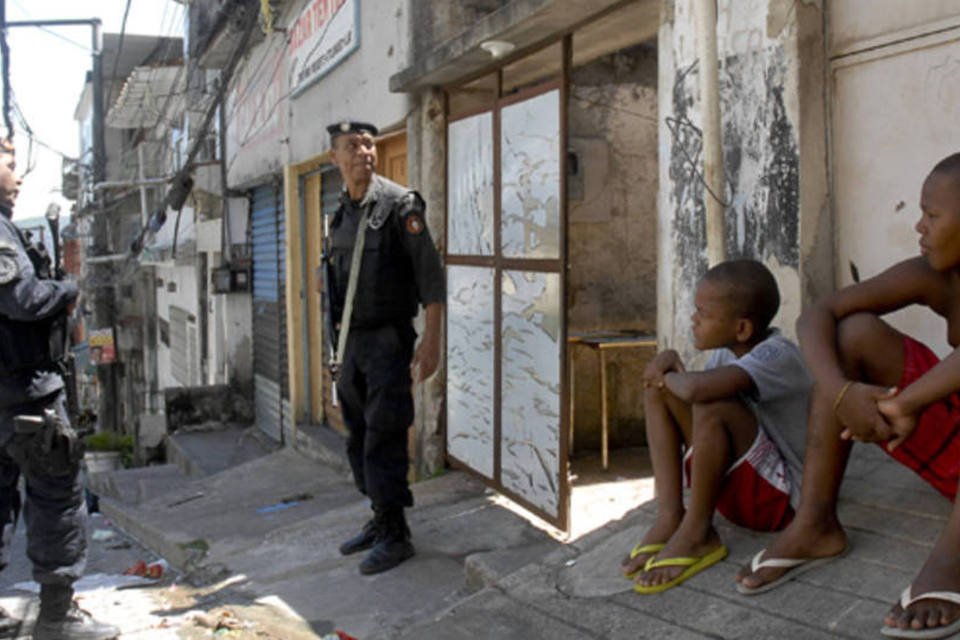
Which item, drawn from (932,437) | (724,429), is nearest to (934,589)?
(932,437)

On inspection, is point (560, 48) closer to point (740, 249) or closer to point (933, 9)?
point (740, 249)

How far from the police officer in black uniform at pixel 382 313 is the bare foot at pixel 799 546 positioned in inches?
71.5

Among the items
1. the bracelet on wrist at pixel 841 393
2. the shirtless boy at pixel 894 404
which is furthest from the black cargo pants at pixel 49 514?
the bracelet on wrist at pixel 841 393

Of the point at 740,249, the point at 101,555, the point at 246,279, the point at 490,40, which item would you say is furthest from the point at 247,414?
the point at 740,249

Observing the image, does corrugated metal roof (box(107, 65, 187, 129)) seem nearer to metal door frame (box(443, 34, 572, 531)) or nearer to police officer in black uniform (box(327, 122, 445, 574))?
metal door frame (box(443, 34, 572, 531))

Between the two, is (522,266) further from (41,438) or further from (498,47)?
(41,438)

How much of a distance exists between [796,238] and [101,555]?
4.56m

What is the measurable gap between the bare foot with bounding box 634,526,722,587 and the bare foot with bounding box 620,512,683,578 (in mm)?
67

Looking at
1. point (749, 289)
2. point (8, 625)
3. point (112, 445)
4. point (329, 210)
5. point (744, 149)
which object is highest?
point (329, 210)

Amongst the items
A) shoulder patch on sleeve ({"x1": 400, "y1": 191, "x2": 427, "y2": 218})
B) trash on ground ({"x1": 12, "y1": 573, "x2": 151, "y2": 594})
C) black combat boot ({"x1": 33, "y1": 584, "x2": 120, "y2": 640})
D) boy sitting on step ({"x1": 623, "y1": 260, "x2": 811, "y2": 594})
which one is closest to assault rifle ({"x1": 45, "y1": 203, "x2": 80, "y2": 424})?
black combat boot ({"x1": 33, "y1": 584, "x2": 120, "y2": 640})

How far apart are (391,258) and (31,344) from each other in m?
1.53

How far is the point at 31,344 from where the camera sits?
3730mm

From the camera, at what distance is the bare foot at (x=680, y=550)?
274 cm

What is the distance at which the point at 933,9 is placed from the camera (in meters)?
2.98
